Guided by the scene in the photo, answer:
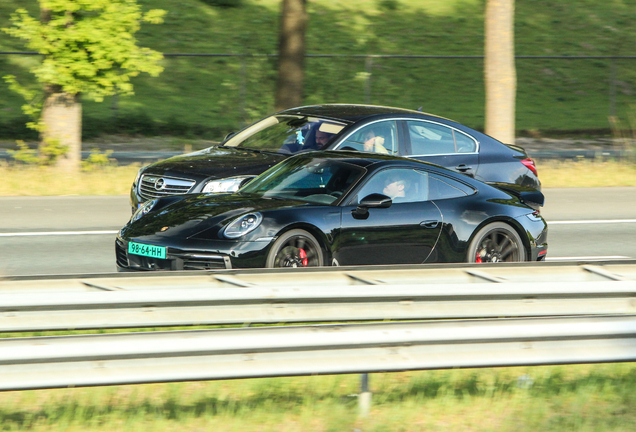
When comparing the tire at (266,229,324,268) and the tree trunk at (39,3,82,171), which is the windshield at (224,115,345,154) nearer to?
the tire at (266,229,324,268)

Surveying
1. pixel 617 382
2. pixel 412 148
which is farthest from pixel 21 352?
pixel 412 148

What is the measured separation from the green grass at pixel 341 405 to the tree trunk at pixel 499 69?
11.8m

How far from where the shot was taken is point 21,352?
402cm

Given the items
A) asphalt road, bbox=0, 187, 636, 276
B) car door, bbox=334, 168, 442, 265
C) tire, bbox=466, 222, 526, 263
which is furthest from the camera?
asphalt road, bbox=0, 187, 636, 276

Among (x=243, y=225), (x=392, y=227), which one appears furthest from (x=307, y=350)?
(x=392, y=227)

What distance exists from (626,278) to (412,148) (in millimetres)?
5103

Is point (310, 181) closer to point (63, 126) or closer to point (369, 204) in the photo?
point (369, 204)

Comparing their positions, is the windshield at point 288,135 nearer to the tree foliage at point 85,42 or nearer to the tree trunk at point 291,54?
the tree foliage at point 85,42

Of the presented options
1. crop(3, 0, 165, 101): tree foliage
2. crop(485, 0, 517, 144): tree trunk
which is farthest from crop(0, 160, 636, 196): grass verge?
crop(3, 0, 165, 101): tree foliage

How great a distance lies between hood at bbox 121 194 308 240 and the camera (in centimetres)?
730

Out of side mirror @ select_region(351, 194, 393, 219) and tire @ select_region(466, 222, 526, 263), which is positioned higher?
side mirror @ select_region(351, 194, 393, 219)

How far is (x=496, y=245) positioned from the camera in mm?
8367

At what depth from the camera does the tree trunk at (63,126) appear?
1470 cm

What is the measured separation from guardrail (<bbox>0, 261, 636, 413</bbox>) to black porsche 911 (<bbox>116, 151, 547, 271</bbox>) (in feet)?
6.66
